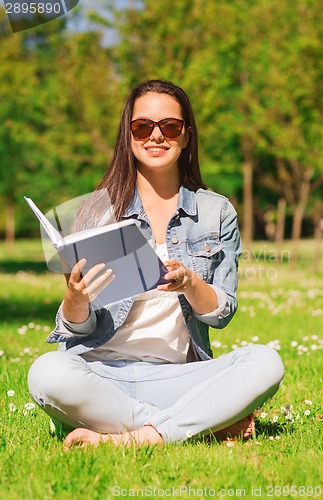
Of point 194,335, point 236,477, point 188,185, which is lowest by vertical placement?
point 236,477

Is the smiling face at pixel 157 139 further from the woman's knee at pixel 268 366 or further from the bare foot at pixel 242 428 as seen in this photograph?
the bare foot at pixel 242 428

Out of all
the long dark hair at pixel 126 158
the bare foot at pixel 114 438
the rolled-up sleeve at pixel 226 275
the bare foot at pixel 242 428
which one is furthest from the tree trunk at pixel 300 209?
the bare foot at pixel 114 438

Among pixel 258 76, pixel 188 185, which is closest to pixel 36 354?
pixel 188 185

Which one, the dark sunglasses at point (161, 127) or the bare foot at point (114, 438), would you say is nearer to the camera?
the bare foot at point (114, 438)

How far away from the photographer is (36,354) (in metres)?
6.55

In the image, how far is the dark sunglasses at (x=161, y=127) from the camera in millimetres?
3891

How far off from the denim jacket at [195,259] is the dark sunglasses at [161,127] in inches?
13.1

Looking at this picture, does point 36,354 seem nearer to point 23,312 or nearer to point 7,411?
point 7,411

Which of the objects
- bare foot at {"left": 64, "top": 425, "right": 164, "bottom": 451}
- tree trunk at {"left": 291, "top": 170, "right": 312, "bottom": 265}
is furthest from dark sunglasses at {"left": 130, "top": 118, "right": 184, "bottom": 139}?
tree trunk at {"left": 291, "top": 170, "right": 312, "bottom": 265}

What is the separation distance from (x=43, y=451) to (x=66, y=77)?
15929mm

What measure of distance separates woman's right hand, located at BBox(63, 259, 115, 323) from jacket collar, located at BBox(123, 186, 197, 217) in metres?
0.62

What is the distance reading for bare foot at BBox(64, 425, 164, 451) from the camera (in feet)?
11.4

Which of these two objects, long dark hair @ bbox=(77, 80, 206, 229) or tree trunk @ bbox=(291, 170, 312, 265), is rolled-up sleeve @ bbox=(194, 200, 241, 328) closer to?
long dark hair @ bbox=(77, 80, 206, 229)

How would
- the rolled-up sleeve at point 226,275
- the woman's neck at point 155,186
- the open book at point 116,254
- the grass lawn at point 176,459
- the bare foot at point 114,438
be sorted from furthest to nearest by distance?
the woman's neck at point 155,186 → the rolled-up sleeve at point 226,275 → the bare foot at point 114,438 → the open book at point 116,254 → the grass lawn at point 176,459
